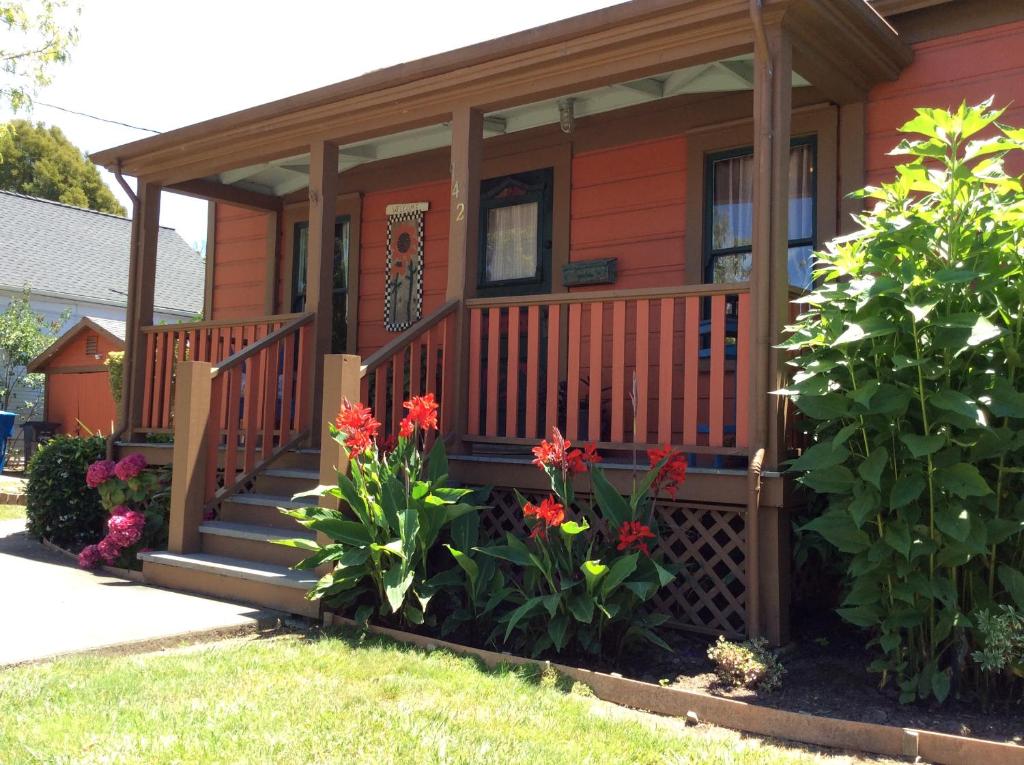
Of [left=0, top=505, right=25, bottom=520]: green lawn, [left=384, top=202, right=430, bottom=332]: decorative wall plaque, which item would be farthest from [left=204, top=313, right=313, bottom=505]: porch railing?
[left=0, top=505, right=25, bottom=520]: green lawn

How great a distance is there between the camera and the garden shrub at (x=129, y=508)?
21.6ft

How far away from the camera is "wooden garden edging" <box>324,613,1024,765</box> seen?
334cm

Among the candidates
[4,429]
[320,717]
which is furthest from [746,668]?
[4,429]

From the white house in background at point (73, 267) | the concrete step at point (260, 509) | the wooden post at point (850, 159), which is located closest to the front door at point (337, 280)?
the concrete step at point (260, 509)

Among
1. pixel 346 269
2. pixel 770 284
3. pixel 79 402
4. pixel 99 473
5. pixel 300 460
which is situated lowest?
pixel 99 473

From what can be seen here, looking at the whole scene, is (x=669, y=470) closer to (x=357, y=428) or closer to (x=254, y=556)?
(x=357, y=428)

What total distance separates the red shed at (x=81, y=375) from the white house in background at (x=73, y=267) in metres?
3.47

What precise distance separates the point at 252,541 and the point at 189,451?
2.46ft

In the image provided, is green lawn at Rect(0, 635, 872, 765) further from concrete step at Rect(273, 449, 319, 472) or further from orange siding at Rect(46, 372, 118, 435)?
orange siding at Rect(46, 372, 118, 435)

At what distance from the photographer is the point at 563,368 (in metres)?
7.29

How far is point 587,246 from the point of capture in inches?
293

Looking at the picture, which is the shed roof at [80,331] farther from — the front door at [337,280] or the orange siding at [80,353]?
the front door at [337,280]

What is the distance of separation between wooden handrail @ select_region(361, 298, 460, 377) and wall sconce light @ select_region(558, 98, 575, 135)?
171cm

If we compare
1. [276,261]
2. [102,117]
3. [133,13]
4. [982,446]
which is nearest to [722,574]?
[982,446]
